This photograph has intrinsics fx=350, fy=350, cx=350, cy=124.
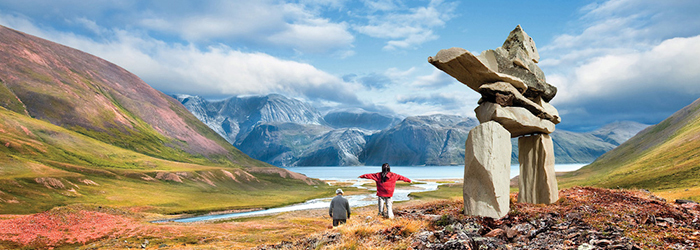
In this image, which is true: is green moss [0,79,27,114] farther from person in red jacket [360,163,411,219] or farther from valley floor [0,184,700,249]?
person in red jacket [360,163,411,219]

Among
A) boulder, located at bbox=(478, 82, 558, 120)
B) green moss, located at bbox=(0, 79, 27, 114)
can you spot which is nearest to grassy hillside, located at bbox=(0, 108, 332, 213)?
green moss, located at bbox=(0, 79, 27, 114)

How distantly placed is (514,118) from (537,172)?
4227mm

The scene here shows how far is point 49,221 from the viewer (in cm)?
3400

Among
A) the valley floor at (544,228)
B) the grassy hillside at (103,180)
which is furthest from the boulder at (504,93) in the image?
the grassy hillside at (103,180)

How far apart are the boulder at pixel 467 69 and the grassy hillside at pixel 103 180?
59458 mm

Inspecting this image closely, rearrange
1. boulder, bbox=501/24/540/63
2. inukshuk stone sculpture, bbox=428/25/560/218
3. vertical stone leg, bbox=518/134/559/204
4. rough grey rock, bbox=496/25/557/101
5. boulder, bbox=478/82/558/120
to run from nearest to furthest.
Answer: inukshuk stone sculpture, bbox=428/25/560/218, boulder, bbox=478/82/558/120, vertical stone leg, bbox=518/134/559/204, rough grey rock, bbox=496/25/557/101, boulder, bbox=501/24/540/63

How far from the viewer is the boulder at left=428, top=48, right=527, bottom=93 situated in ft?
53.9

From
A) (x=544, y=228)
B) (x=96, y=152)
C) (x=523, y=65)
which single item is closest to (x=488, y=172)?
(x=544, y=228)

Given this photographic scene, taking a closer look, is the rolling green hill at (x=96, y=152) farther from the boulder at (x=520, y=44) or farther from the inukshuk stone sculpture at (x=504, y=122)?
the boulder at (x=520, y=44)

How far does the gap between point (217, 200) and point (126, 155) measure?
54.1 meters

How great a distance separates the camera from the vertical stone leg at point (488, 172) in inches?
585

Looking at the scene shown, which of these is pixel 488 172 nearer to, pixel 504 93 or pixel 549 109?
Result: pixel 504 93

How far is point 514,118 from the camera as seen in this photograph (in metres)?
16.7

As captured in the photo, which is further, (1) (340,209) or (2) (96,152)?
(2) (96,152)
